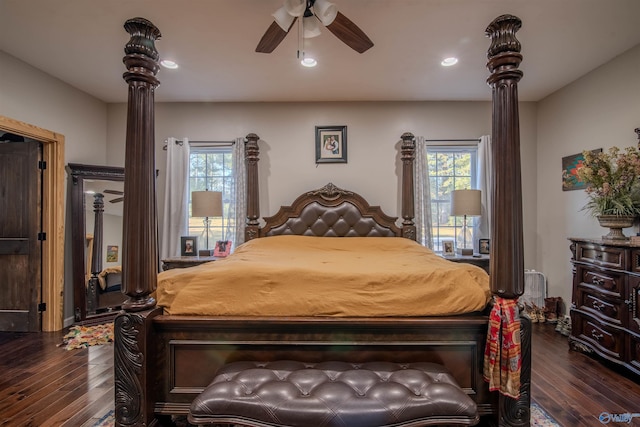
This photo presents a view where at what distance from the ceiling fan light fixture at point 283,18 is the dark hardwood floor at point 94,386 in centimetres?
284

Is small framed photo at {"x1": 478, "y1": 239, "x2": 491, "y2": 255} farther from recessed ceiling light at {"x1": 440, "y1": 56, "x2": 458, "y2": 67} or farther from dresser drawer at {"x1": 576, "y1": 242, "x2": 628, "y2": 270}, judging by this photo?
recessed ceiling light at {"x1": 440, "y1": 56, "x2": 458, "y2": 67}

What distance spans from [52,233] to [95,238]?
44 centimetres

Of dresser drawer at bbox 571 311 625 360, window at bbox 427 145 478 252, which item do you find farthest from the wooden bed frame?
window at bbox 427 145 478 252

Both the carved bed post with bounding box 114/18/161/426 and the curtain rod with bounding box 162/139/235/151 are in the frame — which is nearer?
the carved bed post with bounding box 114/18/161/426

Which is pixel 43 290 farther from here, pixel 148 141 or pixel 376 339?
pixel 376 339

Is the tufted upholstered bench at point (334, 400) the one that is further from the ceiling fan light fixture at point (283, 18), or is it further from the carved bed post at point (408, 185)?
the carved bed post at point (408, 185)

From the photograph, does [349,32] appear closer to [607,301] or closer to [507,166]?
[507,166]

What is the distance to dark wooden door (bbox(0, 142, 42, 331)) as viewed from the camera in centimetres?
361

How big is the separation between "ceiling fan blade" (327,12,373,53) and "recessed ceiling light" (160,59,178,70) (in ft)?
6.33

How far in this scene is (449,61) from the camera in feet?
10.4

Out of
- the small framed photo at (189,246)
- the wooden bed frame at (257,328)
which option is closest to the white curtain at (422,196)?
the wooden bed frame at (257,328)

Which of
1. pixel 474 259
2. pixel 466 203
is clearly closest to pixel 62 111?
pixel 466 203

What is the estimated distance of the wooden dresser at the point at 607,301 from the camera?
99.5 inches

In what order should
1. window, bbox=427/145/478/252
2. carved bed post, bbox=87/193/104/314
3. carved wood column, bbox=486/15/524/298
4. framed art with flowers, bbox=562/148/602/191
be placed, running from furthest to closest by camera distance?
1. window, bbox=427/145/478/252
2. carved bed post, bbox=87/193/104/314
3. framed art with flowers, bbox=562/148/602/191
4. carved wood column, bbox=486/15/524/298
